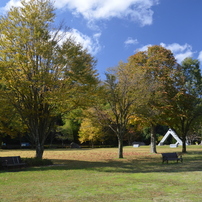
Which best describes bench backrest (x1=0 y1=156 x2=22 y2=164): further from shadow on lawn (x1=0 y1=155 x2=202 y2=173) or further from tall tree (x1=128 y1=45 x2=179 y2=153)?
tall tree (x1=128 y1=45 x2=179 y2=153)

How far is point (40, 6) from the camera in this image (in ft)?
55.8

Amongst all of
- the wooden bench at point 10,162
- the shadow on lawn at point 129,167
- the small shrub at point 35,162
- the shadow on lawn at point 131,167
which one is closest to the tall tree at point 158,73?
the shadow on lawn at point 129,167

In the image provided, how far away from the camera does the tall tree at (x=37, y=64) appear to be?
50.5 feet

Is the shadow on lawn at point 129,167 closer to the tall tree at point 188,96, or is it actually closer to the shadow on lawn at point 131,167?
the shadow on lawn at point 131,167

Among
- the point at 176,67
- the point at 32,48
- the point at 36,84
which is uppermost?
the point at 176,67

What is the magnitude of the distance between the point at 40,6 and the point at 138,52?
15.6 meters

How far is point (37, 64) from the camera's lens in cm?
1623

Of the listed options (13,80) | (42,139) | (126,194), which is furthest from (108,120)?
(126,194)

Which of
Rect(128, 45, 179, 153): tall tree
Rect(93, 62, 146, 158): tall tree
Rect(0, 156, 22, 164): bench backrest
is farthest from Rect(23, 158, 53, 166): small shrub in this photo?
Rect(128, 45, 179, 153): tall tree

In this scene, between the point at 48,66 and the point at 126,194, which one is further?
the point at 48,66

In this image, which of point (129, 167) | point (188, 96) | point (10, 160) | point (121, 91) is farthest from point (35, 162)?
point (188, 96)

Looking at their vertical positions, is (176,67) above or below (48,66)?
above

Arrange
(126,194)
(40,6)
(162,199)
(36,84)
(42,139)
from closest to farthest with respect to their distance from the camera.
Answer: (162,199) < (126,194) < (36,84) < (40,6) < (42,139)

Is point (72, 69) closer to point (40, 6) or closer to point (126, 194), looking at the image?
point (40, 6)
